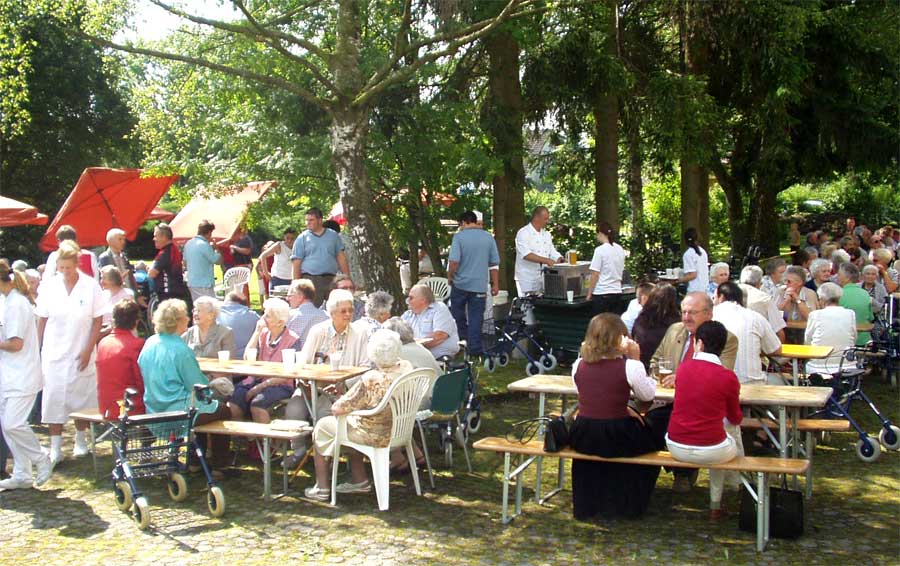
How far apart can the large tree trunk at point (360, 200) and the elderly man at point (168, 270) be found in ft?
9.92

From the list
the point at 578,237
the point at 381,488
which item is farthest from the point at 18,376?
the point at 578,237

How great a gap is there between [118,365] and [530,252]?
5.93 m

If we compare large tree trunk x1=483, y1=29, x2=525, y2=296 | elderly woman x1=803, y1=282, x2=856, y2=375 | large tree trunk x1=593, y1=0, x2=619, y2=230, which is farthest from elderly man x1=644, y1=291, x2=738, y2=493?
large tree trunk x1=593, y1=0, x2=619, y2=230

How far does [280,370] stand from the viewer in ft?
23.2

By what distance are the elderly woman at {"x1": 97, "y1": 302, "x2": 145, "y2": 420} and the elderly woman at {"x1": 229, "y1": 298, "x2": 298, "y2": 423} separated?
0.84 metres

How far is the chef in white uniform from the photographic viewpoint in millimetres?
6910

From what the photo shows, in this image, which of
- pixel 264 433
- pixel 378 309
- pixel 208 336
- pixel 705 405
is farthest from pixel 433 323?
pixel 705 405

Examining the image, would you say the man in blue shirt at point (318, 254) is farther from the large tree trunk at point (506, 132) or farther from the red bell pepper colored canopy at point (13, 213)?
the red bell pepper colored canopy at point (13, 213)

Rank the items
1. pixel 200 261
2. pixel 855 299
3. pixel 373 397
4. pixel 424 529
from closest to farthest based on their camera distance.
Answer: pixel 424 529 → pixel 373 397 → pixel 855 299 → pixel 200 261

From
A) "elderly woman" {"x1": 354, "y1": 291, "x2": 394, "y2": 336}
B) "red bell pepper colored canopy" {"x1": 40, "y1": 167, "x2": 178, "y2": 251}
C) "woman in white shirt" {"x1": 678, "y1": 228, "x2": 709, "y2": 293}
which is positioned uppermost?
"red bell pepper colored canopy" {"x1": 40, "y1": 167, "x2": 178, "y2": 251}

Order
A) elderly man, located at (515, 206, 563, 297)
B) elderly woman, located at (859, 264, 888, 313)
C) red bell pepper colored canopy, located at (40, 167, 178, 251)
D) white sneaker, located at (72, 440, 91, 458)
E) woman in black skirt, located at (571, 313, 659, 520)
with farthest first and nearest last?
red bell pepper colored canopy, located at (40, 167, 178, 251)
elderly man, located at (515, 206, 563, 297)
elderly woman, located at (859, 264, 888, 313)
white sneaker, located at (72, 440, 91, 458)
woman in black skirt, located at (571, 313, 659, 520)

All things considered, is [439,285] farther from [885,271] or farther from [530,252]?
[885,271]

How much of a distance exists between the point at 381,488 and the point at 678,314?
106 inches

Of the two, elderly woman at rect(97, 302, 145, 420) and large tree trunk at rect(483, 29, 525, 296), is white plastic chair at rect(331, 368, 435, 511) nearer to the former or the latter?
elderly woman at rect(97, 302, 145, 420)
